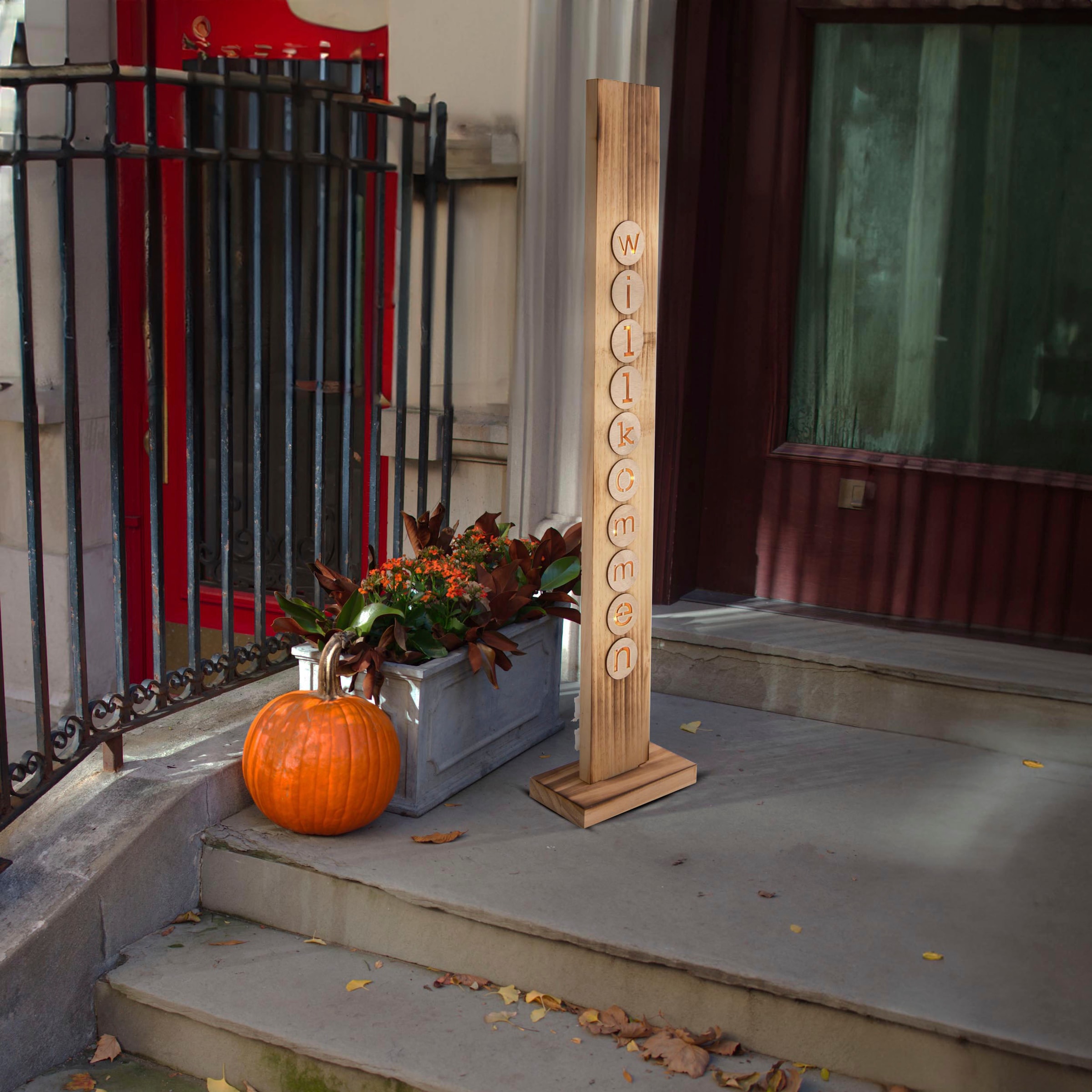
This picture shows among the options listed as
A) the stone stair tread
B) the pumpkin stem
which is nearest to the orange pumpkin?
the pumpkin stem

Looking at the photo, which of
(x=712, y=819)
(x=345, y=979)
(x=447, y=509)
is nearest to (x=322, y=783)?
(x=345, y=979)

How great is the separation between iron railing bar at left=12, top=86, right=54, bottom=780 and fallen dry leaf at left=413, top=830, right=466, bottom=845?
3.08ft

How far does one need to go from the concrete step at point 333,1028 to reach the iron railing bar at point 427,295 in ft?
5.45

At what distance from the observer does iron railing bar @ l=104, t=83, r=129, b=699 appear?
119 inches

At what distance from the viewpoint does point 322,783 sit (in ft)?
10.0

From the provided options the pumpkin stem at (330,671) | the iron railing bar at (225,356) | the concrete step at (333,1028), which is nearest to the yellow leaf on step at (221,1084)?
the concrete step at (333,1028)

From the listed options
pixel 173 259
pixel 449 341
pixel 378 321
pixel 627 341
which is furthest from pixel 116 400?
pixel 173 259

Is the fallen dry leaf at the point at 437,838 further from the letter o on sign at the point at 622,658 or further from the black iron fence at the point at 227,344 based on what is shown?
the black iron fence at the point at 227,344

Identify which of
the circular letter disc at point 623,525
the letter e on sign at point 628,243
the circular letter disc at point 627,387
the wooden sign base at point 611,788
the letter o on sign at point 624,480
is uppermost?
the letter e on sign at point 628,243

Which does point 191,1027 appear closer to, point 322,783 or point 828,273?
point 322,783

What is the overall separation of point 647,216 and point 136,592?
10.2 feet

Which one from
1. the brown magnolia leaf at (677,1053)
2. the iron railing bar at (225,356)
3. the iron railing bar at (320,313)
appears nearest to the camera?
the brown magnolia leaf at (677,1053)

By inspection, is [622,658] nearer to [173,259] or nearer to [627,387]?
[627,387]

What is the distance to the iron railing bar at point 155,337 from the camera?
120 inches
